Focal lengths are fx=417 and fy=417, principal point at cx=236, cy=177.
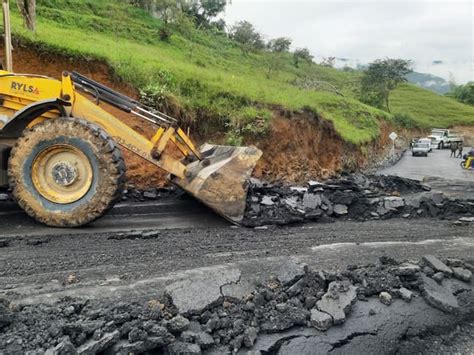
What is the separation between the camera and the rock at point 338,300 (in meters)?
3.86

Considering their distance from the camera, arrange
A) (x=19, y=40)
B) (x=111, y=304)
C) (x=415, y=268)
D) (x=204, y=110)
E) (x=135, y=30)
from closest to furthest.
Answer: (x=111, y=304), (x=415, y=268), (x=19, y=40), (x=204, y=110), (x=135, y=30)

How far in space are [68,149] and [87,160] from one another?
32cm

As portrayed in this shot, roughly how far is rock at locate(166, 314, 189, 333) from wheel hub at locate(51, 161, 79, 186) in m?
3.09

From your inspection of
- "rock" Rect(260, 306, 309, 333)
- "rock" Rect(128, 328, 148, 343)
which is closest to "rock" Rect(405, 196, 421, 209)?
"rock" Rect(260, 306, 309, 333)

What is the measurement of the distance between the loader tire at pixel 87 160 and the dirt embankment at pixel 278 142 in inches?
104

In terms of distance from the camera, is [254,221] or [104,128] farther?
[254,221]

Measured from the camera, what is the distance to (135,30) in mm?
26016

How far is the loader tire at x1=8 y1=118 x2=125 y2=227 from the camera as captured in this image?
18.2ft

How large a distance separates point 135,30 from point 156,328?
84.4 feet

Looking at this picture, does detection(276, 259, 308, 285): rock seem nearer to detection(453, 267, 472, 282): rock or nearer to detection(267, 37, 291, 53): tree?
detection(453, 267, 472, 282): rock

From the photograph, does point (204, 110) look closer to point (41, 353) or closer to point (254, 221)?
point (254, 221)

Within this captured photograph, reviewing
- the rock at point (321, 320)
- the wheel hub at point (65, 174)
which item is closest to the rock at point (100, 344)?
the rock at point (321, 320)

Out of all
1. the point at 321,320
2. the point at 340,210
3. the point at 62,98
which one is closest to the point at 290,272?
the point at 321,320

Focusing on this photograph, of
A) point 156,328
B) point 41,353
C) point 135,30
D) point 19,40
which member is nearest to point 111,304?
point 156,328
